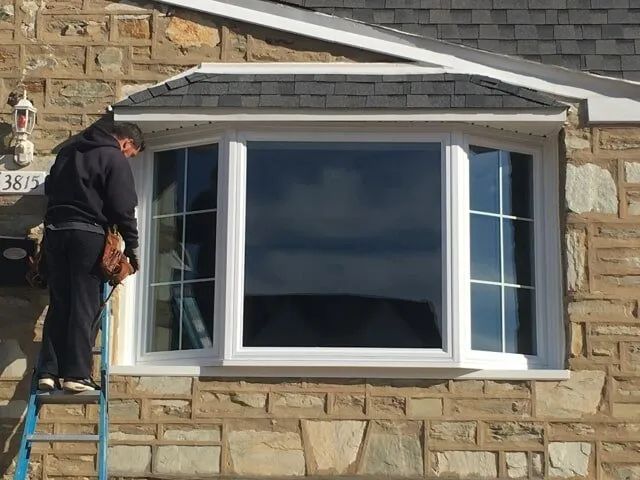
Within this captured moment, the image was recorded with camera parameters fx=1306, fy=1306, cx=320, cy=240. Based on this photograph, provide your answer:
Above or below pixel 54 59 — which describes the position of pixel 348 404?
below

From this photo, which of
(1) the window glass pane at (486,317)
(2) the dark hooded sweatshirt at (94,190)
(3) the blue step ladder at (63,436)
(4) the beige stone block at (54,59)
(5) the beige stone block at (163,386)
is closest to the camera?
(3) the blue step ladder at (63,436)

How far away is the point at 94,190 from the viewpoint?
23.7 ft

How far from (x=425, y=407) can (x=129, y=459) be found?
67.6 inches

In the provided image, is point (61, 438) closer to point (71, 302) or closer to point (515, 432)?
point (71, 302)

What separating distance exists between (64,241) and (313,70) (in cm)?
191

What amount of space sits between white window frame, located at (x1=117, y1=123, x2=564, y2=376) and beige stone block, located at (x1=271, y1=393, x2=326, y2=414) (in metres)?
0.16

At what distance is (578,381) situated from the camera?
295 inches

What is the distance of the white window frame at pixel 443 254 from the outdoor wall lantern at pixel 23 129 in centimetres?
66

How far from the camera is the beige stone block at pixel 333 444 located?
735 centimetres

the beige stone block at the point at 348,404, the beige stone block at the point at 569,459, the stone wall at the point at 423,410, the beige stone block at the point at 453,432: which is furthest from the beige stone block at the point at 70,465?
the beige stone block at the point at 569,459

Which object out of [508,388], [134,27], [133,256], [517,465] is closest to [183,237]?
[133,256]

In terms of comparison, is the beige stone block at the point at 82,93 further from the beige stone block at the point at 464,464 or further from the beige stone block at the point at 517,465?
the beige stone block at the point at 517,465

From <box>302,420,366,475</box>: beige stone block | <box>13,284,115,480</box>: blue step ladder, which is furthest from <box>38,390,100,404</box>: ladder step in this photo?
<box>302,420,366,475</box>: beige stone block

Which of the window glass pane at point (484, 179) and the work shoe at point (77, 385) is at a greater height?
the window glass pane at point (484, 179)
